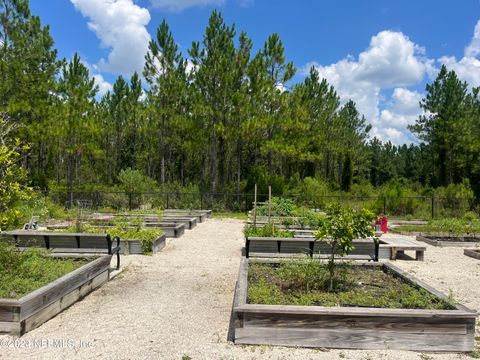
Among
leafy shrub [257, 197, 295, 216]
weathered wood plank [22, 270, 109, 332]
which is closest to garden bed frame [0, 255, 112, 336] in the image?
weathered wood plank [22, 270, 109, 332]

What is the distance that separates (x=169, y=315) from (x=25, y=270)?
2.33 metres

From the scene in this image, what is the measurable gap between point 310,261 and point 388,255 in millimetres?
4980

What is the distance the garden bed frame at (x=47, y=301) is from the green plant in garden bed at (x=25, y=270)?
214 millimetres

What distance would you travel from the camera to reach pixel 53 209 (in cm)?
1723

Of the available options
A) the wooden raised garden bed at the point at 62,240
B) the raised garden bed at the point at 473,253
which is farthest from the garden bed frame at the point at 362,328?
the raised garden bed at the point at 473,253

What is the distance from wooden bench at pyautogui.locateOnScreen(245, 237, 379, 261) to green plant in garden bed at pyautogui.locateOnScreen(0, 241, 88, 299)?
412 centimetres

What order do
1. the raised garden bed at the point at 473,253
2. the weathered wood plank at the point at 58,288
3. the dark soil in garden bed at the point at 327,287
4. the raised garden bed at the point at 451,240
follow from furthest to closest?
1. the raised garden bed at the point at 451,240
2. the raised garden bed at the point at 473,253
3. the dark soil in garden bed at the point at 327,287
4. the weathered wood plank at the point at 58,288

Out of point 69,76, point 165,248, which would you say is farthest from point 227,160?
point 165,248

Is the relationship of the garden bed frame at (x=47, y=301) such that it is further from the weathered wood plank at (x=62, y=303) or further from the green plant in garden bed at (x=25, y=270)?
the green plant in garden bed at (x=25, y=270)

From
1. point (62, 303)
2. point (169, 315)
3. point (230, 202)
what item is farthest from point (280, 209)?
point (62, 303)

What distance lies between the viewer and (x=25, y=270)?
18.4ft

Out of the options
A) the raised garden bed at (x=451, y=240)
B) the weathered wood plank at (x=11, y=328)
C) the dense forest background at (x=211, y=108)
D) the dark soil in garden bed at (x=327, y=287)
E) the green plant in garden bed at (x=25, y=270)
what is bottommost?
the weathered wood plank at (x=11, y=328)

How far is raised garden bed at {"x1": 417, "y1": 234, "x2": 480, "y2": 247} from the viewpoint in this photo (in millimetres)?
12407

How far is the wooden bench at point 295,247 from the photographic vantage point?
887cm
